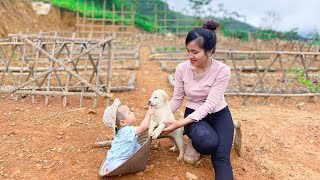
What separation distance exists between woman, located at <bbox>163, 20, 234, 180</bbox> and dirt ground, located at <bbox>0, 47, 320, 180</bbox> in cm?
37

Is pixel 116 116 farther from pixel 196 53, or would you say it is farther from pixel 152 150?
pixel 196 53

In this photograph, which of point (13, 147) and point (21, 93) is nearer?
point (13, 147)

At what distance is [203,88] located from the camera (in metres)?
3.52

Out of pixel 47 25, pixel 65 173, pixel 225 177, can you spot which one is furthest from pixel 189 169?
pixel 47 25

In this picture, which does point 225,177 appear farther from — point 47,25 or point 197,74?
point 47,25

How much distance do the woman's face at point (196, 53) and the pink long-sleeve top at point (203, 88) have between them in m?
0.20

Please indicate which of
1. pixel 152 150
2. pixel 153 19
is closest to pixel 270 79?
pixel 152 150

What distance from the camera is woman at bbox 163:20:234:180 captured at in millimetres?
3246

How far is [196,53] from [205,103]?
1.65 ft

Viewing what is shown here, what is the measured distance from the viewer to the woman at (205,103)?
→ 325cm

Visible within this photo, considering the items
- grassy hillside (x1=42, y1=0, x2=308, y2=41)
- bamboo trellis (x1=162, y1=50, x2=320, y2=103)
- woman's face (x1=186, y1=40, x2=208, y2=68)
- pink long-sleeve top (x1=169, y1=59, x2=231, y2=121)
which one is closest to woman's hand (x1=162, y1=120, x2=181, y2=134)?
pink long-sleeve top (x1=169, y1=59, x2=231, y2=121)

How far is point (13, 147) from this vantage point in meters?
4.11

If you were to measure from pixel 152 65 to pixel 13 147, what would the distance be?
8.07 meters

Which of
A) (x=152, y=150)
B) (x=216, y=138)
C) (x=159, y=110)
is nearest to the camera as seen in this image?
(x=216, y=138)
